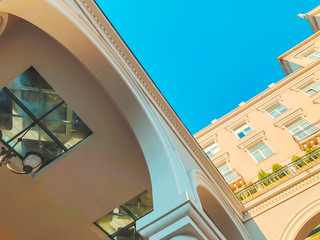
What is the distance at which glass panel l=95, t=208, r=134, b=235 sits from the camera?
7340mm

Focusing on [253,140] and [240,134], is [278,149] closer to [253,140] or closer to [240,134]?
[253,140]

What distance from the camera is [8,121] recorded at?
626 centimetres

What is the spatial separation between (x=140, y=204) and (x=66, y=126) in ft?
8.52

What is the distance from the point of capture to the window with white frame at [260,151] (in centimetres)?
1770

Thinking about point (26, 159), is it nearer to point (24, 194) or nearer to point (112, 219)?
point (24, 194)

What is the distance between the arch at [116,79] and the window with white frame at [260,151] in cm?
1338

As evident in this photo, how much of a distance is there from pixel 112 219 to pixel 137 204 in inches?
27.5

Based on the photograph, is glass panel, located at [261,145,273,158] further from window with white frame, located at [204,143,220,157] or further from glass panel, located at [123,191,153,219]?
glass panel, located at [123,191,153,219]

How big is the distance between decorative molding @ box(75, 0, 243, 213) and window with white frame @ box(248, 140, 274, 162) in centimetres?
896

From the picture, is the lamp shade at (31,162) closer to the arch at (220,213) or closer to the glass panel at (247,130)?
the arch at (220,213)

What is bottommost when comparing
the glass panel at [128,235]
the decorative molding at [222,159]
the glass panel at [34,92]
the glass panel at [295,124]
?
the glass panel at [128,235]

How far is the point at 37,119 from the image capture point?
247 inches

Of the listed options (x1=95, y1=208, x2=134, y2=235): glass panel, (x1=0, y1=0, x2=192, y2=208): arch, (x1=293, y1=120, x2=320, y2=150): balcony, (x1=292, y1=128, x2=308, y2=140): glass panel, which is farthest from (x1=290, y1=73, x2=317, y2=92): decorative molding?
(x1=0, y1=0, x2=192, y2=208): arch

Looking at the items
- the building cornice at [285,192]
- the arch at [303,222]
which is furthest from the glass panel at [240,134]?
the arch at [303,222]
